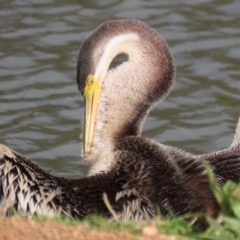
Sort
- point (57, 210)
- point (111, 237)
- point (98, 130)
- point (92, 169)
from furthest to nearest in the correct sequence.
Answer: point (98, 130), point (92, 169), point (57, 210), point (111, 237)

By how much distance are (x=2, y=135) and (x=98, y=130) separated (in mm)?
3138

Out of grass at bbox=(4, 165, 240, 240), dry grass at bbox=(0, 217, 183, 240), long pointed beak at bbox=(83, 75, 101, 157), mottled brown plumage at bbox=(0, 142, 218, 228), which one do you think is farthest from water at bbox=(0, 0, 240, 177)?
dry grass at bbox=(0, 217, 183, 240)

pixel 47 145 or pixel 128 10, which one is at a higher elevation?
pixel 128 10

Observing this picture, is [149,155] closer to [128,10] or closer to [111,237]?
[111,237]

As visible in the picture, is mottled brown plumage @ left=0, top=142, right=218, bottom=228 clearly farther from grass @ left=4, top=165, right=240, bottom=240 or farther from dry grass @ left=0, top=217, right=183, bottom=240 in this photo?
dry grass @ left=0, top=217, right=183, bottom=240

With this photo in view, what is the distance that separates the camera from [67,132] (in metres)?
9.81

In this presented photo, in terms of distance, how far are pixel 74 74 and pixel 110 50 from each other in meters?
3.59

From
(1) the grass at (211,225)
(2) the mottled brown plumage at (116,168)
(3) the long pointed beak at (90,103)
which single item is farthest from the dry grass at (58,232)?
(3) the long pointed beak at (90,103)

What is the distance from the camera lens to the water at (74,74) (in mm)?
9750

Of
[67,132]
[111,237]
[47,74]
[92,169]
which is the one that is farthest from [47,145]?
[111,237]

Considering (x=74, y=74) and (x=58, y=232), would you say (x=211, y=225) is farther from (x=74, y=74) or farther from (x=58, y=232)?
(x=74, y=74)

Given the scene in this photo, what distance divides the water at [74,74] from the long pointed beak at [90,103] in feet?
8.23

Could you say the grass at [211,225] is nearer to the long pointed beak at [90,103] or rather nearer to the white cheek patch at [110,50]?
the long pointed beak at [90,103]

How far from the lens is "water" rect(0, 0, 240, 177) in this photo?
9.75m
